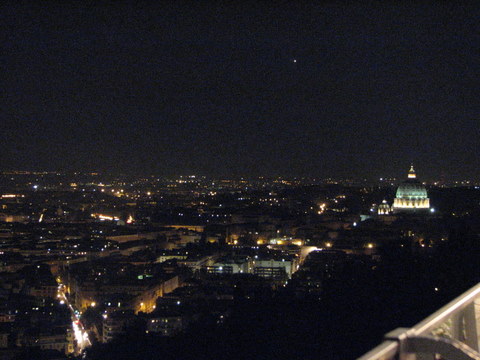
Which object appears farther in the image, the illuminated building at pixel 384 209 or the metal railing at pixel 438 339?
the illuminated building at pixel 384 209

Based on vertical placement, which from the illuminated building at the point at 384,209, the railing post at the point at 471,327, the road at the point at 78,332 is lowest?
the road at the point at 78,332

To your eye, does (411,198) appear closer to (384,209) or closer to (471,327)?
(384,209)

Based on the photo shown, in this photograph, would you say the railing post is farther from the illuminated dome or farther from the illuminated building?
the illuminated building

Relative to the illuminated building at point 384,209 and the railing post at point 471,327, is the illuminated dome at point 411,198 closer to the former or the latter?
the illuminated building at point 384,209

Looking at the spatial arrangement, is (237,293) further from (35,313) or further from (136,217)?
(136,217)

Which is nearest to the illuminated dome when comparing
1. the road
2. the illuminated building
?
the illuminated building

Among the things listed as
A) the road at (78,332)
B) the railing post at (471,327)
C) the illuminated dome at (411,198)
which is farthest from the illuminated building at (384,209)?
the railing post at (471,327)

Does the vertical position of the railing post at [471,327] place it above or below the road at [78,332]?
above

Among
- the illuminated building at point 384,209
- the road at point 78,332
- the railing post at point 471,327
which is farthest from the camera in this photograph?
the illuminated building at point 384,209
